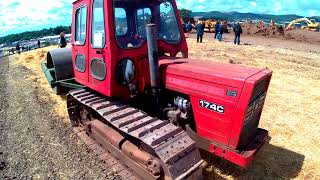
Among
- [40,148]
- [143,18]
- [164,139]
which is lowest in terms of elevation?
[40,148]

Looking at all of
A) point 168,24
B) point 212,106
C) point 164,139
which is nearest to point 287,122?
point 168,24

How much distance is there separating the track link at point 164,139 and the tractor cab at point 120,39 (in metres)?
0.58

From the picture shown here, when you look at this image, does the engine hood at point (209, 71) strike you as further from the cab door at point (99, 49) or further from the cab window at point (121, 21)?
the cab door at point (99, 49)

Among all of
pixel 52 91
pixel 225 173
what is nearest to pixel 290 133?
pixel 225 173

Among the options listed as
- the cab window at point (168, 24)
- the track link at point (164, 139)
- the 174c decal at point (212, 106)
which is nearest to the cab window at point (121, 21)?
the cab window at point (168, 24)

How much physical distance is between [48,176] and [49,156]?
0.69 m

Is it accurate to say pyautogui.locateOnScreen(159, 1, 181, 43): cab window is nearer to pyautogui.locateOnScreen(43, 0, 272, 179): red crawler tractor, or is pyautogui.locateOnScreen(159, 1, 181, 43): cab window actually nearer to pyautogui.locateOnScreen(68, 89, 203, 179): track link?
pyautogui.locateOnScreen(43, 0, 272, 179): red crawler tractor

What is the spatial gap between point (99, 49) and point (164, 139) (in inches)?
80.5

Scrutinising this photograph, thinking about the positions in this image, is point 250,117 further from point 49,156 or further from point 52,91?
point 52,91

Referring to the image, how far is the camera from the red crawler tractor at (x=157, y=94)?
4059 millimetres

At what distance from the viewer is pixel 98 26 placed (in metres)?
5.33

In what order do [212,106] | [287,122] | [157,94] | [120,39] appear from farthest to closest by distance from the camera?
[287,122], [120,39], [157,94], [212,106]

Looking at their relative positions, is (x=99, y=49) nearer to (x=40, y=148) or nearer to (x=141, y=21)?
(x=141, y=21)

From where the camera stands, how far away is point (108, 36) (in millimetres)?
4969
